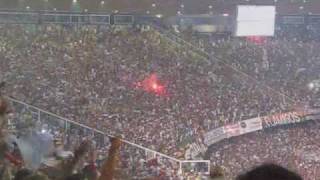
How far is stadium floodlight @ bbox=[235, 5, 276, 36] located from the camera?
33.9ft

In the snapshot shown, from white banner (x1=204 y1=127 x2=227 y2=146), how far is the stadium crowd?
0.36 feet

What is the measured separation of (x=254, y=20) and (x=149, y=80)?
6.48ft

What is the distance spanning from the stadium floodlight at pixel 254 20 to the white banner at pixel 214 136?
1.85 meters

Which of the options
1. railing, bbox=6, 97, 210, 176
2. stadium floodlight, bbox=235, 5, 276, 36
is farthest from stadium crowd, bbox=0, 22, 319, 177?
stadium floodlight, bbox=235, 5, 276, 36

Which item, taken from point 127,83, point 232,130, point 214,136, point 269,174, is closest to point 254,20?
point 232,130

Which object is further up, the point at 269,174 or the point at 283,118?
the point at 269,174

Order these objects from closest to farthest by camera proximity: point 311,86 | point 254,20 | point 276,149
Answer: point 276,149 → point 254,20 → point 311,86

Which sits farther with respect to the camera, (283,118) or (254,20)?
(254,20)

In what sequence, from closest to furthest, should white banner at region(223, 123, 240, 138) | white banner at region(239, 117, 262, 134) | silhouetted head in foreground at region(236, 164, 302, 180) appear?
silhouetted head in foreground at region(236, 164, 302, 180)
white banner at region(223, 123, 240, 138)
white banner at region(239, 117, 262, 134)

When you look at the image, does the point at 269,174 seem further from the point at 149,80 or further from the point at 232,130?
the point at 149,80

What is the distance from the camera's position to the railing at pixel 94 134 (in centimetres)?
827

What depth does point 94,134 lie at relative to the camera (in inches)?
341

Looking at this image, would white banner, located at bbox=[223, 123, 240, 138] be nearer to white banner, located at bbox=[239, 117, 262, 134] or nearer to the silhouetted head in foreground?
white banner, located at bbox=[239, 117, 262, 134]

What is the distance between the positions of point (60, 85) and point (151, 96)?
1.40 meters
